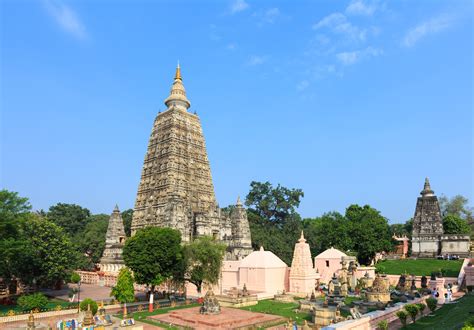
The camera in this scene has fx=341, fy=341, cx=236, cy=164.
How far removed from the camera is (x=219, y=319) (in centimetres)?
1992

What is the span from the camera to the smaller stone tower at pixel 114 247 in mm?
44872

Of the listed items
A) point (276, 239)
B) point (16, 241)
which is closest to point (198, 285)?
point (16, 241)

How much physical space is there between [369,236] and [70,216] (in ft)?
183

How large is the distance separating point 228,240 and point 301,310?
2599 cm

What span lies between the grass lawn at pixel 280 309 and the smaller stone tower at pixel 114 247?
81.9 feet

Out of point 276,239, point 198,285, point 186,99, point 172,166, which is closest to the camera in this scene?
point 198,285

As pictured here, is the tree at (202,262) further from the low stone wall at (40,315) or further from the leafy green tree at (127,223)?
the leafy green tree at (127,223)

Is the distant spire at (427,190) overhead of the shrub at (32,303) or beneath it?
overhead

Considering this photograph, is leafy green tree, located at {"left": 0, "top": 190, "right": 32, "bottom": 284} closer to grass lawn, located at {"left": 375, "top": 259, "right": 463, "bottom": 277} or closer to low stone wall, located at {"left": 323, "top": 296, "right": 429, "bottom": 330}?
low stone wall, located at {"left": 323, "top": 296, "right": 429, "bottom": 330}

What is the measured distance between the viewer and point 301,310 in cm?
2216

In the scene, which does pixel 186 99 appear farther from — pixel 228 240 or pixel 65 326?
pixel 65 326

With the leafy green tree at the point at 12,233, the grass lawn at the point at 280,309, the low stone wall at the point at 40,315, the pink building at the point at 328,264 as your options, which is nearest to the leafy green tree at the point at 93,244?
the leafy green tree at the point at 12,233

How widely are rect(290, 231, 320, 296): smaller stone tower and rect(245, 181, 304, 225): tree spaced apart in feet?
127

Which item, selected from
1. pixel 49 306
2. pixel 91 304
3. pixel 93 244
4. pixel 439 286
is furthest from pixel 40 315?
pixel 93 244
